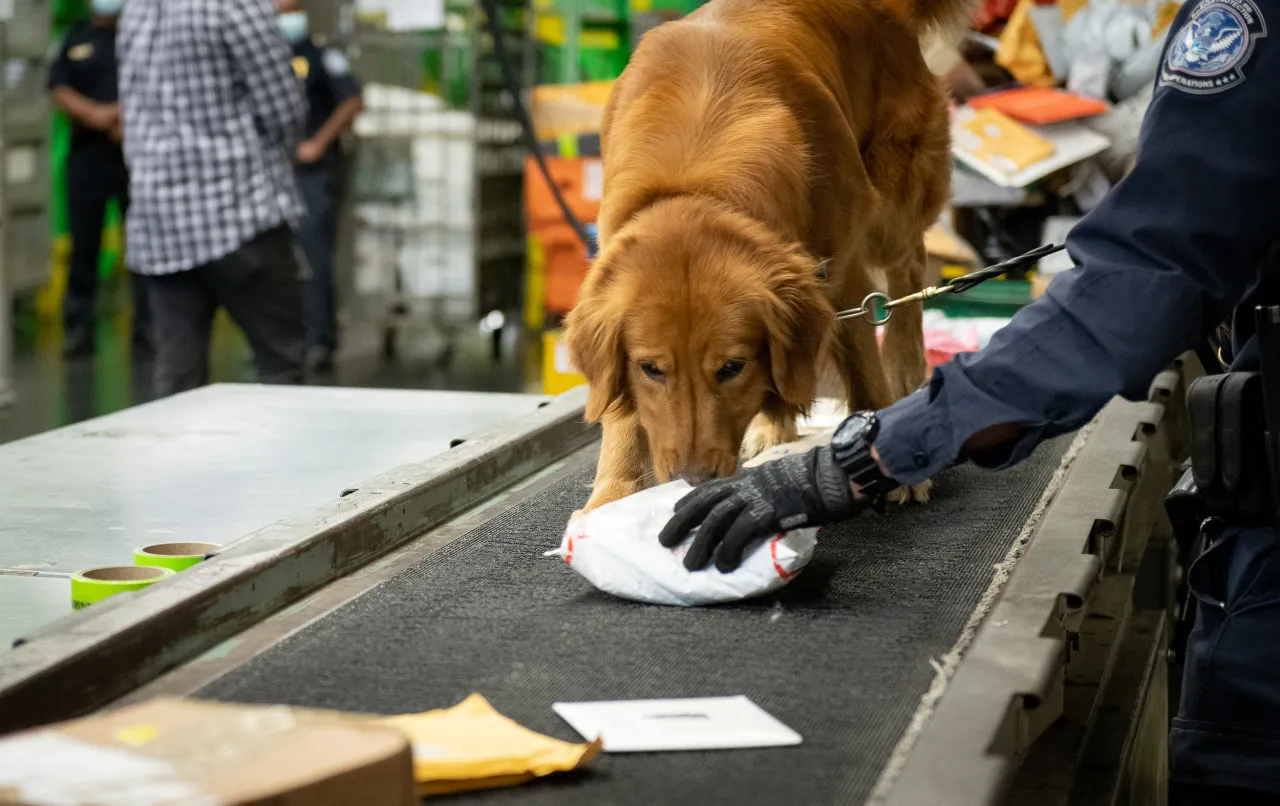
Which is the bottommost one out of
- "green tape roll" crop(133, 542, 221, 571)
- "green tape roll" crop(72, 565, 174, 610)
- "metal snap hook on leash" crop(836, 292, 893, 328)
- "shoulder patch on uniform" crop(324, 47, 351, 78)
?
"green tape roll" crop(133, 542, 221, 571)

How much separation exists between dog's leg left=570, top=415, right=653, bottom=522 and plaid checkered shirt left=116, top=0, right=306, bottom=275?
10.1 ft

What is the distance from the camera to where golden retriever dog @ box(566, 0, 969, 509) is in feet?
8.46

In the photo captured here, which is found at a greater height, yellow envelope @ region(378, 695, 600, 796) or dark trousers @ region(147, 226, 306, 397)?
yellow envelope @ region(378, 695, 600, 796)

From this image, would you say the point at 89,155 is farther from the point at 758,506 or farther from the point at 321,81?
the point at 758,506

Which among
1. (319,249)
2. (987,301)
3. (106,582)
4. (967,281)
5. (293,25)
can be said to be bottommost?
(319,249)

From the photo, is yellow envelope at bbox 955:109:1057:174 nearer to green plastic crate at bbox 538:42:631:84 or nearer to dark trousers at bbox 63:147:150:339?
green plastic crate at bbox 538:42:631:84

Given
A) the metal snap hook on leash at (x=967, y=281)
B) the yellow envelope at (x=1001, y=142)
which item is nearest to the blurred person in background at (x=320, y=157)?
the yellow envelope at (x=1001, y=142)

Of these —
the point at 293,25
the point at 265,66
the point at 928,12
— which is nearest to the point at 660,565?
the point at 928,12

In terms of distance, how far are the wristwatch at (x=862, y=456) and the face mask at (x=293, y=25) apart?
7.11m

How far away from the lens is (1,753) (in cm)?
108

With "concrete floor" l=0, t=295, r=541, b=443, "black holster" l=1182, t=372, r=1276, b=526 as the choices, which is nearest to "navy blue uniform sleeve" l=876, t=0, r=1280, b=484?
"black holster" l=1182, t=372, r=1276, b=526

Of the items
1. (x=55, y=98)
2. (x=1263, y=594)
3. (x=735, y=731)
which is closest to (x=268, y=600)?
(x=735, y=731)

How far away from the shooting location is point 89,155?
31.6ft

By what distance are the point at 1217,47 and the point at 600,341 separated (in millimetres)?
1311
